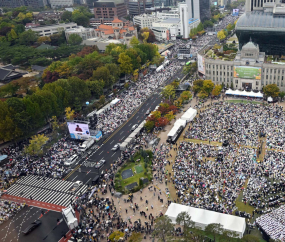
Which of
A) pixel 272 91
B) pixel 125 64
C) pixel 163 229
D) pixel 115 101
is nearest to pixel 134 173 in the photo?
pixel 163 229

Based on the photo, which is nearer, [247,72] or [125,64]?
[247,72]

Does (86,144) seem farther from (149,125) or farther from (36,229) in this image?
(36,229)

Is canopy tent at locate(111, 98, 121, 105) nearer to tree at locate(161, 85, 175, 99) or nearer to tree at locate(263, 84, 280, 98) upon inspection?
tree at locate(161, 85, 175, 99)

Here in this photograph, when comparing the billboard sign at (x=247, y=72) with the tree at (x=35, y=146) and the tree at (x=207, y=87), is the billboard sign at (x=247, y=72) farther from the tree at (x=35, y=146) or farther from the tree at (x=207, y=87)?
the tree at (x=35, y=146)

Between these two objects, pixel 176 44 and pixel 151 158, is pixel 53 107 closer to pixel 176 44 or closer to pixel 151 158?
pixel 151 158

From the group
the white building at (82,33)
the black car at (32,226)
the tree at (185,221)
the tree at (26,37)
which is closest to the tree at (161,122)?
the tree at (185,221)

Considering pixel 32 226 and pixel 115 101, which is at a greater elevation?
pixel 115 101

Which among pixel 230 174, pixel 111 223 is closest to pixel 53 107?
pixel 111 223

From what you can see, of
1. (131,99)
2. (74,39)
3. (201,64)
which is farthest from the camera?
(74,39)
